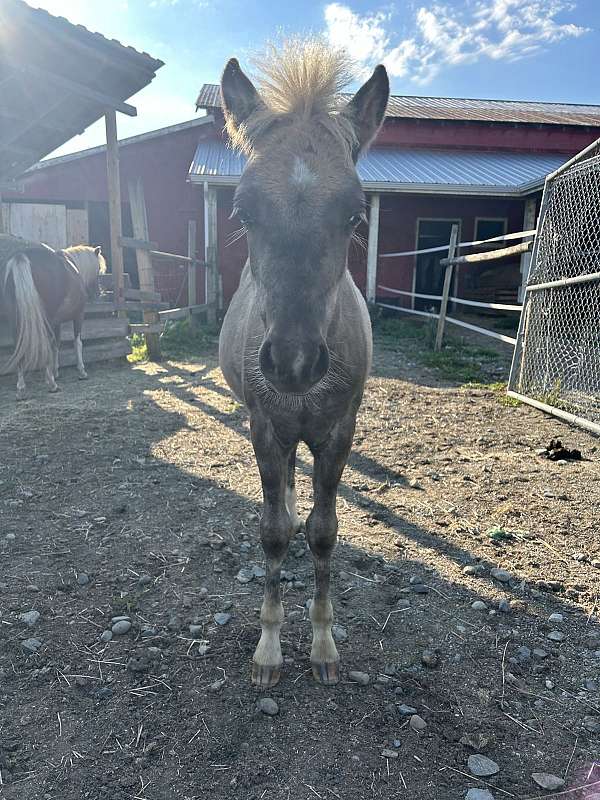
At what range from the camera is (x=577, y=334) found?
17.8 ft

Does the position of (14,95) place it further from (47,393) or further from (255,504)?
(255,504)

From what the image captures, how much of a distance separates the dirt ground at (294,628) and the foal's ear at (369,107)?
81.1 inches

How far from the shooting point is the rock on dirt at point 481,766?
63.6 inches

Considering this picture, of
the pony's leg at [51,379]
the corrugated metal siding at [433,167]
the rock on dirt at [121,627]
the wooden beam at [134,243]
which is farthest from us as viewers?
the corrugated metal siding at [433,167]

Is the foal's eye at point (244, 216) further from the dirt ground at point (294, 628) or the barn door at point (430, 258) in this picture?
the barn door at point (430, 258)

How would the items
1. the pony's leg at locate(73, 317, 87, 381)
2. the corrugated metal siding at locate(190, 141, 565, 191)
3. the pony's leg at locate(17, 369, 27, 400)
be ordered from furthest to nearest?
the corrugated metal siding at locate(190, 141, 565, 191), the pony's leg at locate(73, 317, 87, 381), the pony's leg at locate(17, 369, 27, 400)

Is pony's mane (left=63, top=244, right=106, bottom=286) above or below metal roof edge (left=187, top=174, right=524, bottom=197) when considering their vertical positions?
below

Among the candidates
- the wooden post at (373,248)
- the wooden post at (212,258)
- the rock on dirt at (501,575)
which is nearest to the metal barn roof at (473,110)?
the wooden post at (373,248)

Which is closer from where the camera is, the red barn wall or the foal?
the foal

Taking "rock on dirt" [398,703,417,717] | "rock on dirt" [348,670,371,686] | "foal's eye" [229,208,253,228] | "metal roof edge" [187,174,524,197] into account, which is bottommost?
"rock on dirt" [348,670,371,686]

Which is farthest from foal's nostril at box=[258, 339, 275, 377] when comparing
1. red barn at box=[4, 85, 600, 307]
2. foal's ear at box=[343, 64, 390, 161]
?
red barn at box=[4, 85, 600, 307]

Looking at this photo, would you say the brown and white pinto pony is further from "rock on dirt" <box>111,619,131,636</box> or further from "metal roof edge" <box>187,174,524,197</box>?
"metal roof edge" <box>187,174,524,197</box>

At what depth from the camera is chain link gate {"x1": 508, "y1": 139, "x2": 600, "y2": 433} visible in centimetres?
505

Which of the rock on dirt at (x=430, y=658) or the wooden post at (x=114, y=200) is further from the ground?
the wooden post at (x=114, y=200)
